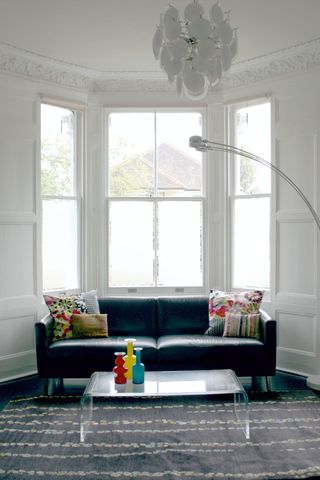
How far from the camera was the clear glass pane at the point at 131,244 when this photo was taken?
583 cm

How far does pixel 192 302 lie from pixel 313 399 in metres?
1.48

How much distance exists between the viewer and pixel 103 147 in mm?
5820

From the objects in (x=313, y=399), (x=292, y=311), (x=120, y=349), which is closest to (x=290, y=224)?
(x=292, y=311)

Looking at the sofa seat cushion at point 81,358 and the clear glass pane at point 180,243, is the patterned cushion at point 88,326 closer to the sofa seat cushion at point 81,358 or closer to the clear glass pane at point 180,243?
the sofa seat cushion at point 81,358

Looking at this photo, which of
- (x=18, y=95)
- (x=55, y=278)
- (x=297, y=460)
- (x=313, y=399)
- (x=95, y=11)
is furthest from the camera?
(x=55, y=278)

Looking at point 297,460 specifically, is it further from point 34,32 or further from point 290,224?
point 34,32

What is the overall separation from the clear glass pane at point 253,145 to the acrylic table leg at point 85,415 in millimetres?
2820

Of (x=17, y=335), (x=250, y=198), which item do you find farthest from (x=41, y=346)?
(x=250, y=198)

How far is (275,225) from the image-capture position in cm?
536

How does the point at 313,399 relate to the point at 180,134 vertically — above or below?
below

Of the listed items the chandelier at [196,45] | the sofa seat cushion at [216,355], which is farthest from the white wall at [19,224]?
the chandelier at [196,45]

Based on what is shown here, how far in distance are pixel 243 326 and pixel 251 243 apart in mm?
1070

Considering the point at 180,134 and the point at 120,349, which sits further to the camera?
the point at 180,134

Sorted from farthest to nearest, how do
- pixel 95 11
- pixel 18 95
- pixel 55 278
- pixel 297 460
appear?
pixel 55 278 → pixel 18 95 → pixel 95 11 → pixel 297 460
